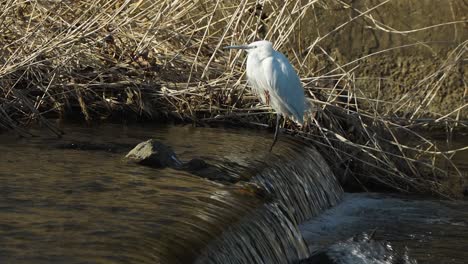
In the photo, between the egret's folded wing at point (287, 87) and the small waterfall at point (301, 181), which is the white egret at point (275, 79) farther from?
the small waterfall at point (301, 181)

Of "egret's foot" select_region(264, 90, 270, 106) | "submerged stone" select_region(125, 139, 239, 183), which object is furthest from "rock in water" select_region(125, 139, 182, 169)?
"egret's foot" select_region(264, 90, 270, 106)

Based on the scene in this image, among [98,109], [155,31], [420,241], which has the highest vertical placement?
[155,31]

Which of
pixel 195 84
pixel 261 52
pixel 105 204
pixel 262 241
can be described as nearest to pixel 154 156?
pixel 262 241

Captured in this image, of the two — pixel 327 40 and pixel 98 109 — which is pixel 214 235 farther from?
pixel 327 40

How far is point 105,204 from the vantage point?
3814 mm

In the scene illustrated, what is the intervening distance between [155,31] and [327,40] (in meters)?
2.44

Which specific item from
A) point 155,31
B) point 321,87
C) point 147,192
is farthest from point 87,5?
point 147,192

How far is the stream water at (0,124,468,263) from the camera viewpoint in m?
3.32

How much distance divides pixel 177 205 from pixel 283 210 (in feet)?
2.88

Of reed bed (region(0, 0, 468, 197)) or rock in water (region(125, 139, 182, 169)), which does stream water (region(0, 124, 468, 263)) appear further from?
reed bed (region(0, 0, 468, 197))

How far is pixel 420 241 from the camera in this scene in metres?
5.35

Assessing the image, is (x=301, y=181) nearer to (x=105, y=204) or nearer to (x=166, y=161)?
(x=166, y=161)

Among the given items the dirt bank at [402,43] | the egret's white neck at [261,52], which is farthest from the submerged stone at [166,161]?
the dirt bank at [402,43]

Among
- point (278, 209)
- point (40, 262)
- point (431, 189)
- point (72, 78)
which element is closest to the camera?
point (40, 262)
